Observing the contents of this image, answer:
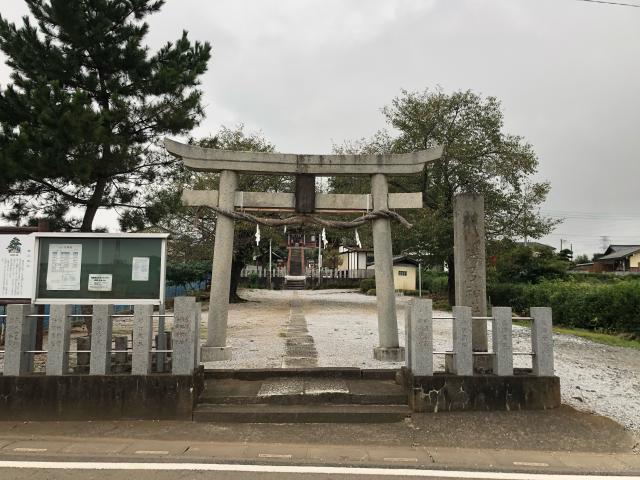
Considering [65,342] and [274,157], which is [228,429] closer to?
[65,342]

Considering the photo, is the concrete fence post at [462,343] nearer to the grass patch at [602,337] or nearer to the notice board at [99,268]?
the notice board at [99,268]

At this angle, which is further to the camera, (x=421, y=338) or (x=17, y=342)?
(x=421, y=338)

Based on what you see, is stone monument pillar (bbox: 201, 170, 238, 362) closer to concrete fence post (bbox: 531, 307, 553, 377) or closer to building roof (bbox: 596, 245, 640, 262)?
concrete fence post (bbox: 531, 307, 553, 377)

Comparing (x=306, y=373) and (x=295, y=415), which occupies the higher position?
(x=306, y=373)

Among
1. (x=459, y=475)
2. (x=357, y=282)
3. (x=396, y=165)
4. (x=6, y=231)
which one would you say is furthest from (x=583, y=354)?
(x=357, y=282)

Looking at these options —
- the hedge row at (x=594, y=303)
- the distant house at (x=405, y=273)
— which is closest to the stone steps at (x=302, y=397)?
the hedge row at (x=594, y=303)

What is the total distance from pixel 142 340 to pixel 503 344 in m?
4.76

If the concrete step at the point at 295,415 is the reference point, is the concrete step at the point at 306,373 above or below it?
above

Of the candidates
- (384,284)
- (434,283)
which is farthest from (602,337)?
(434,283)

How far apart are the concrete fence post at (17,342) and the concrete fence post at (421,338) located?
5115 mm

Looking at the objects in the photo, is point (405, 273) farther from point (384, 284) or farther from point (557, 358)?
point (384, 284)

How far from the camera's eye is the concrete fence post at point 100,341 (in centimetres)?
597

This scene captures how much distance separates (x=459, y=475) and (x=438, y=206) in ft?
60.7

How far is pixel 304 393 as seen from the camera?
6293mm
